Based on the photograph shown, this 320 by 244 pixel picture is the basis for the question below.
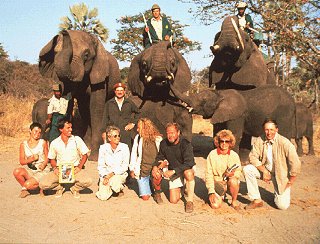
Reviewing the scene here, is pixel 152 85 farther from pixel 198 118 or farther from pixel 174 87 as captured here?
pixel 198 118

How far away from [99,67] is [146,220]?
15.6 feet

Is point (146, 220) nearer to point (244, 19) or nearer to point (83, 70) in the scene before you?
point (83, 70)

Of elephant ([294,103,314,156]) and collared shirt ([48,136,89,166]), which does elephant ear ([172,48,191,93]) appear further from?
elephant ([294,103,314,156])

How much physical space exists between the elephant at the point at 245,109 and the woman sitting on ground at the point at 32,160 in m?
3.41

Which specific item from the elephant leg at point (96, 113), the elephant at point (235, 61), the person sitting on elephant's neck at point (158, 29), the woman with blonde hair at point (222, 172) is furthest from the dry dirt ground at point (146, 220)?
the person sitting on elephant's neck at point (158, 29)

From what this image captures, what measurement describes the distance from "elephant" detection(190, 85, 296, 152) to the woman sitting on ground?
3.41 metres

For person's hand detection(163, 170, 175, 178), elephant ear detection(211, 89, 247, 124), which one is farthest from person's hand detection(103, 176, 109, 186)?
elephant ear detection(211, 89, 247, 124)

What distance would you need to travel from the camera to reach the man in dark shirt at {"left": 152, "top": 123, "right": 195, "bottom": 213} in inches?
221

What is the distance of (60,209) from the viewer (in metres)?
5.41

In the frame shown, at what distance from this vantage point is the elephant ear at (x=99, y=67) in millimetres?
8797

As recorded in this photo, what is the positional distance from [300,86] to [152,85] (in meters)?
25.7

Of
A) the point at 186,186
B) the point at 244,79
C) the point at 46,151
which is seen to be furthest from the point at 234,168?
the point at 244,79

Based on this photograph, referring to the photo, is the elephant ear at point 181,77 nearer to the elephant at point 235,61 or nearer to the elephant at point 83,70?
the elephant at point 235,61

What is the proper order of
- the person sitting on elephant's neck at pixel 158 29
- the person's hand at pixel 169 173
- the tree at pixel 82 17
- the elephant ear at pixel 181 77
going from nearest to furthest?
the person's hand at pixel 169 173
the elephant ear at pixel 181 77
the person sitting on elephant's neck at pixel 158 29
the tree at pixel 82 17
